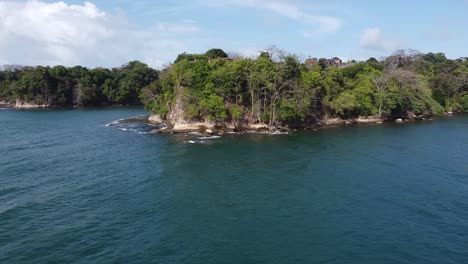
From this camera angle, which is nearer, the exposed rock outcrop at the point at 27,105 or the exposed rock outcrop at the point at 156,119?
the exposed rock outcrop at the point at 156,119

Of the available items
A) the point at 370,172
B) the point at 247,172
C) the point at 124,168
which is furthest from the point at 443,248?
the point at 124,168

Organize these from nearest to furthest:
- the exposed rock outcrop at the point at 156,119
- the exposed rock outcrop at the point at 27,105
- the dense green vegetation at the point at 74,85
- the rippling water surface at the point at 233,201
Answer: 1. the rippling water surface at the point at 233,201
2. the exposed rock outcrop at the point at 156,119
3. the dense green vegetation at the point at 74,85
4. the exposed rock outcrop at the point at 27,105

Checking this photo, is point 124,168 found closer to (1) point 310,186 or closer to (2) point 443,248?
(1) point 310,186

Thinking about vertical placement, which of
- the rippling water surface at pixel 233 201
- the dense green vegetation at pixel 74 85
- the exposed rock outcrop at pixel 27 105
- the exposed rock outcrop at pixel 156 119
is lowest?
the rippling water surface at pixel 233 201

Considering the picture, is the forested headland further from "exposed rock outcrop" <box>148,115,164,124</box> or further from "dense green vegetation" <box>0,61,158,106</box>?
"dense green vegetation" <box>0,61,158,106</box>

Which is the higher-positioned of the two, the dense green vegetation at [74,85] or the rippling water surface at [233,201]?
the dense green vegetation at [74,85]

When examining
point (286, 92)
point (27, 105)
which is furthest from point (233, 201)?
point (27, 105)

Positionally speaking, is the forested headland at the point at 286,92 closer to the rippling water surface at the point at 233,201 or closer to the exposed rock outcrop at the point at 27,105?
the exposed rock outcrop at the point at 27,105

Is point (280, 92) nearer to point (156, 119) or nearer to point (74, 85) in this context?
point (156, 119)

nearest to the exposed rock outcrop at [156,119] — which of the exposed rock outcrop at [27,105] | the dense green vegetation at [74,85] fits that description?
the dense green vegetation at [74,85]
